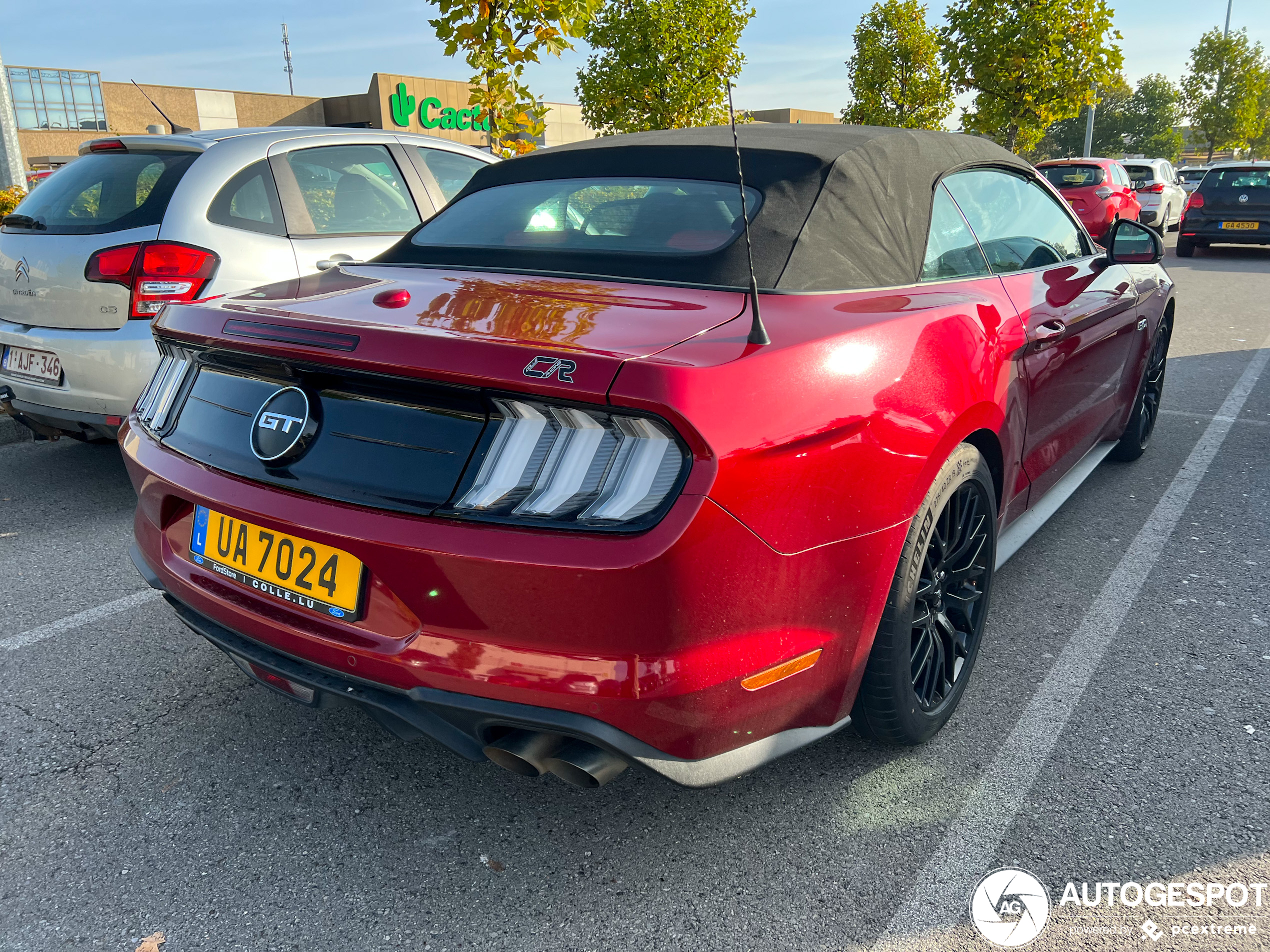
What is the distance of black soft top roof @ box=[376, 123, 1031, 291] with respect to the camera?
90.0 inches

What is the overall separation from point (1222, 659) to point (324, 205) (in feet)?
14.1

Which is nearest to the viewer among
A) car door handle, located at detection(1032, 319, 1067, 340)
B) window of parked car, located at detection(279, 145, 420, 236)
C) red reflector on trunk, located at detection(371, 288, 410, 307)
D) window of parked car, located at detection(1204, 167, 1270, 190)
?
red reflector on trunk, located at detection(371, 288, 410, 307)

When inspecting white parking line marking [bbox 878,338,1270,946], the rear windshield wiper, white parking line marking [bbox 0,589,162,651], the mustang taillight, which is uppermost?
the rear windshield wiper

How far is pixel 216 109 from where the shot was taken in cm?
4178

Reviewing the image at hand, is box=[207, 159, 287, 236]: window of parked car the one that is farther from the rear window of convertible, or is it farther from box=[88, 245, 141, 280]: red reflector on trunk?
the rear window of convertible

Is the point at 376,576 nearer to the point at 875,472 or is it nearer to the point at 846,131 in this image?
the point at 875,472

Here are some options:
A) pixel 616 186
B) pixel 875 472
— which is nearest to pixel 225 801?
pixel 875 472

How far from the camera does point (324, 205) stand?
473 cm

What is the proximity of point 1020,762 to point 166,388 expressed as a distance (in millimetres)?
2333

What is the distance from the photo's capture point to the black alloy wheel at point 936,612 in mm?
2119

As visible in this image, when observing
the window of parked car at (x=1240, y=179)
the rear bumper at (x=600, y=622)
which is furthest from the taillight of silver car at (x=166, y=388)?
the window of parked car at (x=1240, y=179)

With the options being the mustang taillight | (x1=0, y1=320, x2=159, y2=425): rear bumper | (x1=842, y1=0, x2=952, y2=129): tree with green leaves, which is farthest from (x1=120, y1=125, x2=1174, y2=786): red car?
(x1=842, y1=0, x2=952, y2=129): tree with green leaves

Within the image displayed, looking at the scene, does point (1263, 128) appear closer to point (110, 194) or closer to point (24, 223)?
point (110, 194)

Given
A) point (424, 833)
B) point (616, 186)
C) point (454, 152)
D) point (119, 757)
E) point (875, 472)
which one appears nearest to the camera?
point (875, 472)
